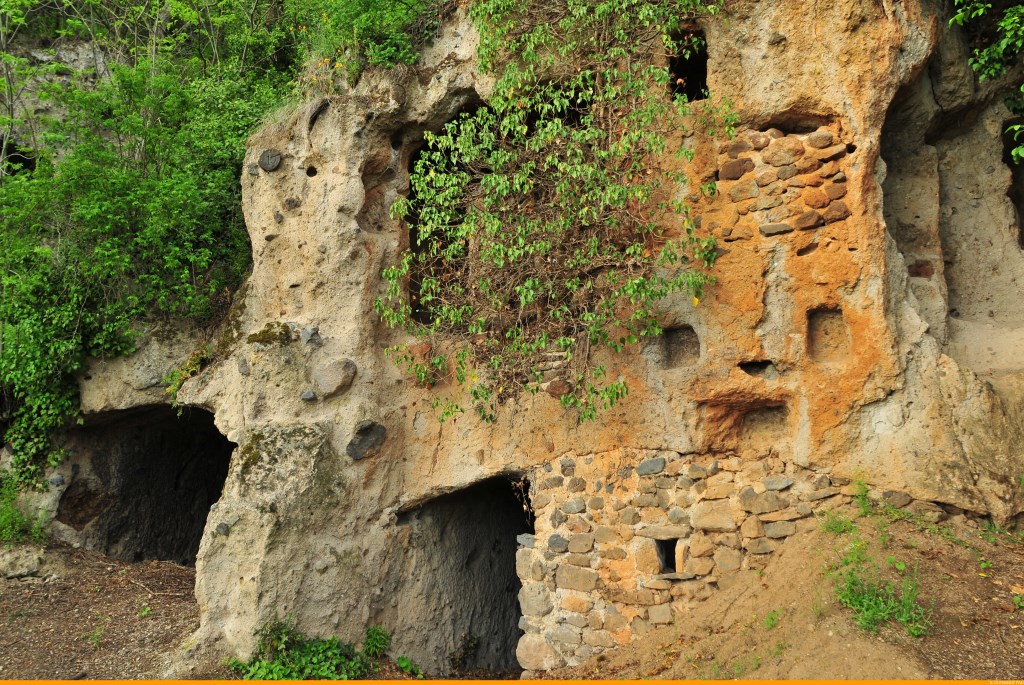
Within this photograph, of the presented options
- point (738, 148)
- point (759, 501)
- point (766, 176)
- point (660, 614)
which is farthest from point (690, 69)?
point (660, 614)

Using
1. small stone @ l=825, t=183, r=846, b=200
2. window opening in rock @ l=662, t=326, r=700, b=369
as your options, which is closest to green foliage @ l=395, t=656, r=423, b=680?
window opening in rock @ l=662, t=326, r=700, b=369

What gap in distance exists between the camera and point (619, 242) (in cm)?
634

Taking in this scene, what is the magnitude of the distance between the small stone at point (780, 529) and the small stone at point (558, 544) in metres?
1.52

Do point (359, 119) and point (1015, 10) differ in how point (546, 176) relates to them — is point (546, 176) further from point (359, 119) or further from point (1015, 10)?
point (1015, 10)

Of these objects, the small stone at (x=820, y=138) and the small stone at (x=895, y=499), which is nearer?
the small stone at (x=895, y=499)

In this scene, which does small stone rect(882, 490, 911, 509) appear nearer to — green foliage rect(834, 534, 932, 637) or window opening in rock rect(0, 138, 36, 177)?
green foliage rect(834, 534, 932, 637)

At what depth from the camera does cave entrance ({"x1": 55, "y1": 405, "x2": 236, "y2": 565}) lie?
29.7 feet

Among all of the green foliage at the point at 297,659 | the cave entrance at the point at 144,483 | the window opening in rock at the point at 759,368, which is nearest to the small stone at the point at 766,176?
the window opening in rock at the point at 759,368

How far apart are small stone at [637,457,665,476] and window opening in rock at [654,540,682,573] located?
1.62ft

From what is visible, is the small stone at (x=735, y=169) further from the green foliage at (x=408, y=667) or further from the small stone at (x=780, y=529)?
the green foliage at (x=408, y=667)

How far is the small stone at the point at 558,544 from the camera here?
6.62 m

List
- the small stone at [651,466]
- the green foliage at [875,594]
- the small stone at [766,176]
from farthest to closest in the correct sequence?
the small stone at [651,466]
the small stone at [766,176]
the green foliage at [875,594]

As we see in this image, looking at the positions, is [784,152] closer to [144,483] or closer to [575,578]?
[575,578]

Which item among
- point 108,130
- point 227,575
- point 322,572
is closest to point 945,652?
point 322,572
